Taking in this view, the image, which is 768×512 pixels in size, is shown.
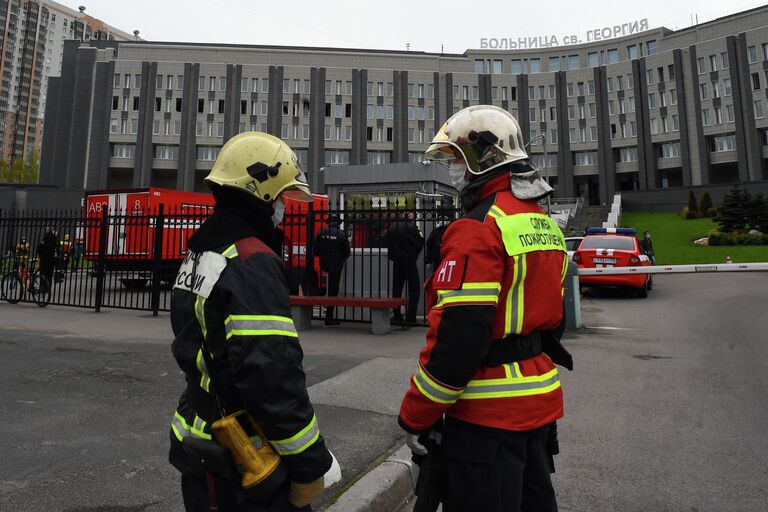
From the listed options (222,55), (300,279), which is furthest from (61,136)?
(300,279)

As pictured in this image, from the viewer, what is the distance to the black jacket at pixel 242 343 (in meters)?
1.57

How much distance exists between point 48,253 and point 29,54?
120913 mm

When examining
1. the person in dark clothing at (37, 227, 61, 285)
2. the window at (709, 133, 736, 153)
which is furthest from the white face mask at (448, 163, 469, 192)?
the window at (709, 133, 736, 153)

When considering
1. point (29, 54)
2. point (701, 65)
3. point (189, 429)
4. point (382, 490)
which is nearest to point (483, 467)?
point (189, 429)

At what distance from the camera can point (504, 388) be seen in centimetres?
184

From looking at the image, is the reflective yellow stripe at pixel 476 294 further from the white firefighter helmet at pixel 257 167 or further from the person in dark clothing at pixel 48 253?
the person in dark clothing at pixel 48 253

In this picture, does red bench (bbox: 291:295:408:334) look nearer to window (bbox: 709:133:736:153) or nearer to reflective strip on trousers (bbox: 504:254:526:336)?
reflective strip on trousers (bbox: 504:254:526:336)

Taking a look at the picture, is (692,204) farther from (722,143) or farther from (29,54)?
(29,54)

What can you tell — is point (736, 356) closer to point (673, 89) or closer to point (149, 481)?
point (149, 481)

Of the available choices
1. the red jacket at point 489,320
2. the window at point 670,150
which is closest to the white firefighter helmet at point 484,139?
the red jacket at point 489,320

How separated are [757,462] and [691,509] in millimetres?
1085

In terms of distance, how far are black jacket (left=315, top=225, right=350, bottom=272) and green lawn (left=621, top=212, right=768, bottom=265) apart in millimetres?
20668

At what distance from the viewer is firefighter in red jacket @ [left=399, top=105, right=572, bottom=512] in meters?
1.75

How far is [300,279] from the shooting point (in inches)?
422
